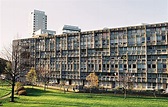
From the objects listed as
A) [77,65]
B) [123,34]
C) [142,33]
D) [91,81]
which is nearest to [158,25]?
[142,33]

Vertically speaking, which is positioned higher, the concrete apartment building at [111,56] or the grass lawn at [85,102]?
the concrete apartment building at [111,56]

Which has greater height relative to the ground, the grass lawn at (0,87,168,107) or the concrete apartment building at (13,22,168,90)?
the concrete apartment building at (13,22,168,90)

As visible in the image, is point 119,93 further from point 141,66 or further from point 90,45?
point 90,45

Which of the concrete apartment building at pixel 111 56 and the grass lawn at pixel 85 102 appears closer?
the grass lawn at pixel 85 102

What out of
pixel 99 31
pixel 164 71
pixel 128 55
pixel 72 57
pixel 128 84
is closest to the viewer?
pixel 128 84

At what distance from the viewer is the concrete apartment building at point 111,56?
75500 millimetres

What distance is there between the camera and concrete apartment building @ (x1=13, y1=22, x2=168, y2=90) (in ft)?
248

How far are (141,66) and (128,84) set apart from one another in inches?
453

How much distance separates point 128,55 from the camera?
80.3 m

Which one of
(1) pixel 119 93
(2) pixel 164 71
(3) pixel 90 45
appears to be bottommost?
(1) pixel 119 93

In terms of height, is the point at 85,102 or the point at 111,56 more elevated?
the point at 111,56

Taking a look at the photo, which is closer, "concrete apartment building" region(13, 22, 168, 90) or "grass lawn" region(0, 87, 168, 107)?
"grass lawn" region(0, 87, 168, 107)

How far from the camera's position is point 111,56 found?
Answer: 84.1 metres

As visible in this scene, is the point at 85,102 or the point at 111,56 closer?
the point at 85,102
